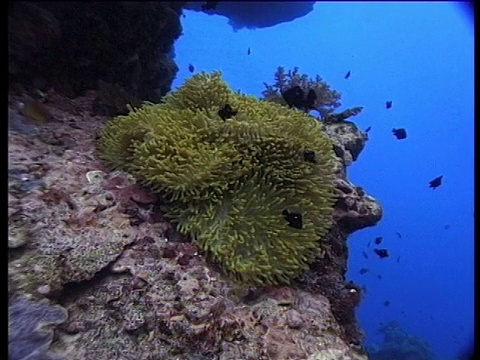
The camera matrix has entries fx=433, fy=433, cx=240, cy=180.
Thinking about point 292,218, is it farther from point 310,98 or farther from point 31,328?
point 310,98

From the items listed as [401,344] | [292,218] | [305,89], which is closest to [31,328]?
[292,218]

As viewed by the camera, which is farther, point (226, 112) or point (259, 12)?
point (259, 12)

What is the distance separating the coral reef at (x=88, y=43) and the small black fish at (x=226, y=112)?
3.69 ft

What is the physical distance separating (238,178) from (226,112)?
2.17ft

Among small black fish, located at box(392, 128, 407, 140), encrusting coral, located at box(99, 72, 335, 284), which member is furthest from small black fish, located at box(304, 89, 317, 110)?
small black fish, located at box(392, 128, 407, 140)

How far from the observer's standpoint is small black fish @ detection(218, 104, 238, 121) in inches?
145

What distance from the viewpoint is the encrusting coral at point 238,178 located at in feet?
10.5

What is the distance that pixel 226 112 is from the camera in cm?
370

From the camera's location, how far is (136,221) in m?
3.23

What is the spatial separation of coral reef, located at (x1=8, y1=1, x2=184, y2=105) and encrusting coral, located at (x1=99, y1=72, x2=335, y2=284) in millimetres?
655

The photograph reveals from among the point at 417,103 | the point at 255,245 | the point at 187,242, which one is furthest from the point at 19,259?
the point at 417,103

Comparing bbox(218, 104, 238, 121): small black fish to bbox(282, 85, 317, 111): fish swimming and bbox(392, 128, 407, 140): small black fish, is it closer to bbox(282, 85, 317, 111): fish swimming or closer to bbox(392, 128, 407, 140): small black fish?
bbox(282, 85, 317, 111): fish swimming
